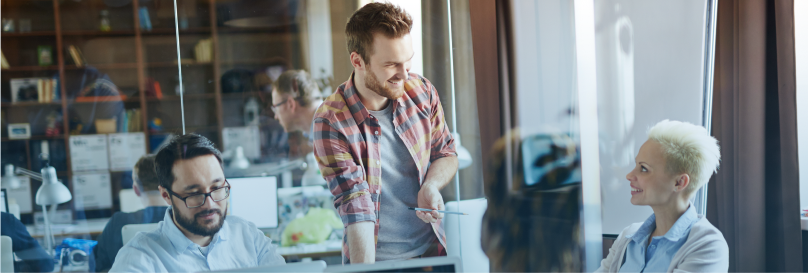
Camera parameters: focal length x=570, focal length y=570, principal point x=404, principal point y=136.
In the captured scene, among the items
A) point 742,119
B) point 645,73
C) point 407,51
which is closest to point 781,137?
point 742,119

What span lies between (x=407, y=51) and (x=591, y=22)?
83cm

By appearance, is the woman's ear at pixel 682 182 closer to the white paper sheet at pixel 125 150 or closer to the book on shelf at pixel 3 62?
the white paper sheet at pixel 125 150

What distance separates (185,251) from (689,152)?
5.05 ft

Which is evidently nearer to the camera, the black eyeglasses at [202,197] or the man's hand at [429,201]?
the black eyeglasses at [202,197]

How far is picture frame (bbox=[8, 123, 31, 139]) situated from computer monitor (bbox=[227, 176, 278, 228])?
60cm

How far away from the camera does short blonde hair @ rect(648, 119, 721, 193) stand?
1.74 m

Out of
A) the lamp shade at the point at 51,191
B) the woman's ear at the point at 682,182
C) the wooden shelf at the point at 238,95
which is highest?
the wooden shelf at the point at 238,95

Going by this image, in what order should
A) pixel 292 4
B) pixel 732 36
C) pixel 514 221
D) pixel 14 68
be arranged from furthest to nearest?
pixel 732 36 → pixel 514 221 → pixel 292 4 → pixel 14 68

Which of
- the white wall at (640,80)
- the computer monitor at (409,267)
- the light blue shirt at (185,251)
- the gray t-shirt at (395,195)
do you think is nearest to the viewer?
the computer monitor at (409,267)

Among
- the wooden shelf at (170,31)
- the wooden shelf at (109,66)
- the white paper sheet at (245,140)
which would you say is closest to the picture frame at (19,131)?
the wooden shelf at (109,66)

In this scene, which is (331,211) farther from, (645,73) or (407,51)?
(645,73)

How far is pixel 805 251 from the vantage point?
2.33 metres

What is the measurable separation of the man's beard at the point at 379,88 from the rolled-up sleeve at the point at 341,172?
0.18 metres

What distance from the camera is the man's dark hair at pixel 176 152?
1713mm
